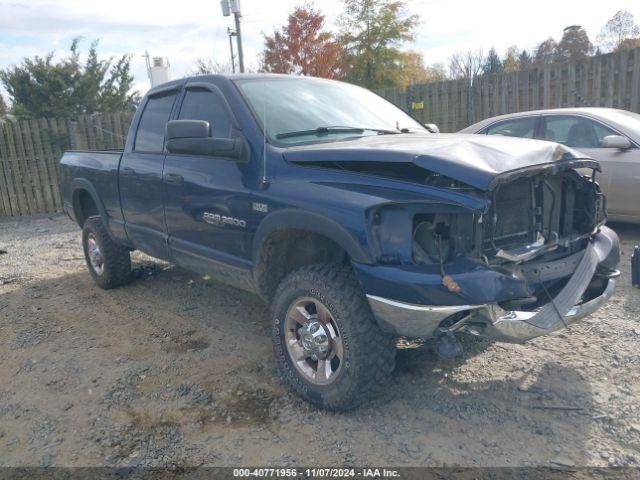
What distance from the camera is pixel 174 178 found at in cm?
424

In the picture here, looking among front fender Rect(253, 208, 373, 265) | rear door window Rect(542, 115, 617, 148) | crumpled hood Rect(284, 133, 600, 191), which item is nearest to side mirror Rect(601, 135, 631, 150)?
rear door window Rect(542, 115, 617, 148)

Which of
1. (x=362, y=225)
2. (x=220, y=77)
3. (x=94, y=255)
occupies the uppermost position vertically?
(x=220, y=77)

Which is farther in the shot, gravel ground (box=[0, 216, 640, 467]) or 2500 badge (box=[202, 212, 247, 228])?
2500 badge (box=[202, 212, 247, 228])

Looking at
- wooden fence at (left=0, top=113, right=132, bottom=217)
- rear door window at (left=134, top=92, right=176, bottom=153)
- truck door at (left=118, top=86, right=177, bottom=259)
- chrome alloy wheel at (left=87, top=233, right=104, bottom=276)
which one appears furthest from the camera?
wooden fence at (left=0, top=113, right=132, bottom=217)

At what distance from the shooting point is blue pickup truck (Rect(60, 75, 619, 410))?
9.13 feet

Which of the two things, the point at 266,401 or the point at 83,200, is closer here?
the point at 266,401

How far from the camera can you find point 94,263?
6.08m

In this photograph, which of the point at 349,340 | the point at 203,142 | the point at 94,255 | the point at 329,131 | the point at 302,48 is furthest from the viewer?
the point at 302,48

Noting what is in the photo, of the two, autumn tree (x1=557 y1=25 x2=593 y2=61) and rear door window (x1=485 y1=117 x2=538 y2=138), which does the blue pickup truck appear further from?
autumn tree (x1=557 y1=25 x2=593 y2=61)

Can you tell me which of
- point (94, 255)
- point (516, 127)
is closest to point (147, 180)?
point (94, 255)

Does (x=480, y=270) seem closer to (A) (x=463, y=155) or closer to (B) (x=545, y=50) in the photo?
(A) (x=463, y=155)

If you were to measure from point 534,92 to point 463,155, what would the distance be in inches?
351

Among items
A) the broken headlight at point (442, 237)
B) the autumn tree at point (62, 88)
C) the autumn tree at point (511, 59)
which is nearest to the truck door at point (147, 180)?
the broken headlight at point (442, 237)

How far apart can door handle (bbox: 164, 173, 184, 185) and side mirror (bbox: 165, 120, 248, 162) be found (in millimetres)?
485
